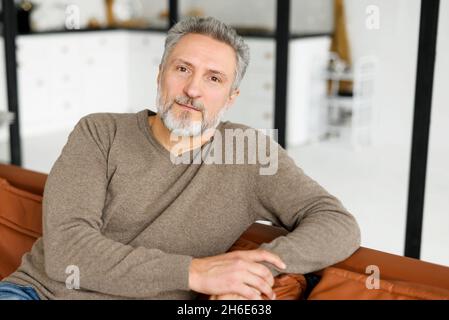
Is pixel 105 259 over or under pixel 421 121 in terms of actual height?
under

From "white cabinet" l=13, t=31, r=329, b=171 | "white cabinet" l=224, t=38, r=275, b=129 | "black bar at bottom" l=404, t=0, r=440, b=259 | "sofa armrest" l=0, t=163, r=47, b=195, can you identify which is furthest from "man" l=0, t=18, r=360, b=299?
"white cabinet" l=224, t=38, r=275, b=129

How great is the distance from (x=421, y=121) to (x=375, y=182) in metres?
1.66

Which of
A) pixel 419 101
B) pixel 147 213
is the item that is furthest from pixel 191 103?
pixel 419 101

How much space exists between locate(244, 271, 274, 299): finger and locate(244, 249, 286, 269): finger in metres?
0.04

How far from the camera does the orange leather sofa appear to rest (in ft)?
3.61

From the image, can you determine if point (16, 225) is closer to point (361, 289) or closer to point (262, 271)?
point (262, 271)

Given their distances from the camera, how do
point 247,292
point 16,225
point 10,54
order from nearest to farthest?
point 247,292
point 16,225
point 10,54

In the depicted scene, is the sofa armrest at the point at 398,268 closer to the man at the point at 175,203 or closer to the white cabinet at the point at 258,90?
the man at the point at 175,203

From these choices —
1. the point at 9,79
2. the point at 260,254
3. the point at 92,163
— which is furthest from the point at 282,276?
the point at 9,79

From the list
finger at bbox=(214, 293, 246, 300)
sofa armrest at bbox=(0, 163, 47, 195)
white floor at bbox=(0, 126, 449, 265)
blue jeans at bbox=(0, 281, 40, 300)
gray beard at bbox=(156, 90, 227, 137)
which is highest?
gray beard at bbox=(156, 90, 227, 137)

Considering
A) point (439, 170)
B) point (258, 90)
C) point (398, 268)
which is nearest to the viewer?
point (398, 268)

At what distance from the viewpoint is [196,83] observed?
1.37 meters

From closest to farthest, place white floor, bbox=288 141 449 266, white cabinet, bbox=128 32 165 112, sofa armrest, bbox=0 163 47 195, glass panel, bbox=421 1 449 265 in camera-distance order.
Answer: sofa armrest, bbox=0 163 47 195
glass panel, bbox=421 1 449 265
white floor, bbox=288 141 449 266
white cabinet, bbox=128 32 165 112

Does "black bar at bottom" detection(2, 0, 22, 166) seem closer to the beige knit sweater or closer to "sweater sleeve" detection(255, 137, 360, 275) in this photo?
the beige knit sweater
